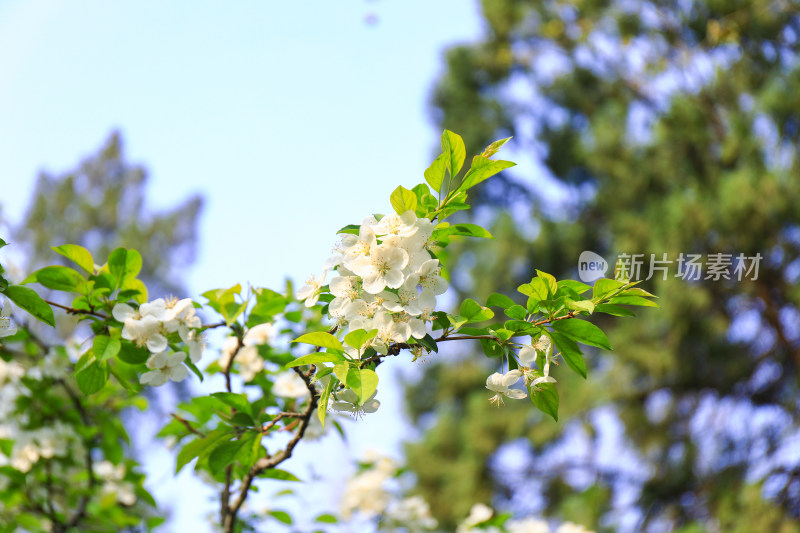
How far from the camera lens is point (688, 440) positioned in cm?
574

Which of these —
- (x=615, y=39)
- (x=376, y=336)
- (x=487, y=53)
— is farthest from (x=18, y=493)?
(x=487, y=53)

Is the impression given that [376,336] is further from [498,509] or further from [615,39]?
[615,39]

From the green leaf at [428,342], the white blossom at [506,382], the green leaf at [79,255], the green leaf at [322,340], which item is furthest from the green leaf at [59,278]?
the white blossom at [506,382]

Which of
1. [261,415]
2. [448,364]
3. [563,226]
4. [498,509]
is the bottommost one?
[261,415]

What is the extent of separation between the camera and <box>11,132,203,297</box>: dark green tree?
902cm

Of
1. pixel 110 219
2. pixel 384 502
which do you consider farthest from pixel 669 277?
pixel 110 219

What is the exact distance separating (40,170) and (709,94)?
903 cm

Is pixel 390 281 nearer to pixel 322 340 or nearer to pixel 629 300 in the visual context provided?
pixel 322 340

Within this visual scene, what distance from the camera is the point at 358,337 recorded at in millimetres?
805

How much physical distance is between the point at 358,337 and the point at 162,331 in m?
0.36

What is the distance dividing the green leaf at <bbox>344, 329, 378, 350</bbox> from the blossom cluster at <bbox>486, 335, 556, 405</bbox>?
0.22 meters

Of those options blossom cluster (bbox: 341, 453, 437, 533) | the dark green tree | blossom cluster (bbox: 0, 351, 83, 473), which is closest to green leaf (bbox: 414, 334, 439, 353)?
blossom cluster (bbox: 0, 351, 83, 473)

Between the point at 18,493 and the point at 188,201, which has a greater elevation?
the point at 188,201

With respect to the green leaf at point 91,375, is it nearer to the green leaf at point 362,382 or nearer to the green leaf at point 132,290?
the green leaf at point 132,290
